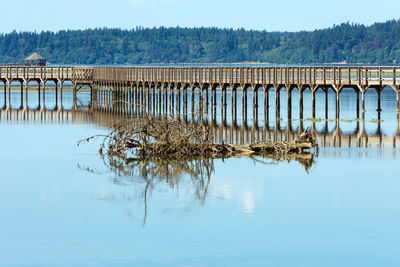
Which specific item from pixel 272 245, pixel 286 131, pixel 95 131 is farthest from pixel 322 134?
pixel 272 245

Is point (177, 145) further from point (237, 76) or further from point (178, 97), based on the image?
point (178, 97)

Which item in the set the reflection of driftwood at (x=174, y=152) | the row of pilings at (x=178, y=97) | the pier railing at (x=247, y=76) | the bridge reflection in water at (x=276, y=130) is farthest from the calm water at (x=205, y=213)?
the row of pilings at (x=178, y=97)

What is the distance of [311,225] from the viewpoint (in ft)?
77.4

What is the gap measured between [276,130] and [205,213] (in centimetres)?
2422

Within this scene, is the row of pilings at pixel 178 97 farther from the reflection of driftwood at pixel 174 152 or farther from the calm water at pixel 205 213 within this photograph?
the calm water at pixel 205 213

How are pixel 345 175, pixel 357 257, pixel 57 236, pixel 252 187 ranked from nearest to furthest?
pixel 357 257, pixel 57 236, pixel 252 187, pixel 345 175

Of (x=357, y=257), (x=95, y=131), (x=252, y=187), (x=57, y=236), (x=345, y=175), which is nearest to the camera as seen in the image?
(x=357, y=257)

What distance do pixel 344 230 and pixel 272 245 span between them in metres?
2.43

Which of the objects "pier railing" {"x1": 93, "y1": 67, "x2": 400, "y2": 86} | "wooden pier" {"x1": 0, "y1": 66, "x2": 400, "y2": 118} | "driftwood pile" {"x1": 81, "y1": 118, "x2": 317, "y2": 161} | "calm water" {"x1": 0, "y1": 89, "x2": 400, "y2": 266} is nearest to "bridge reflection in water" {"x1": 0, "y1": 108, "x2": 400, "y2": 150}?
"wooden pier" {"x1": 0, "y1": 66, "x2": 400, "y2": 118}

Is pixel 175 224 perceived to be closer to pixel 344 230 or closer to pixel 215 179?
pixel 344 230

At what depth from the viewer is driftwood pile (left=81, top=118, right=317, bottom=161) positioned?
115 ft

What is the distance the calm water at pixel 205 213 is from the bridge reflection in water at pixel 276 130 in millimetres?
4386

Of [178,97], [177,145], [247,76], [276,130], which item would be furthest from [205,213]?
[178,97]

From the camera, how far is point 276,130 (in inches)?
1927
